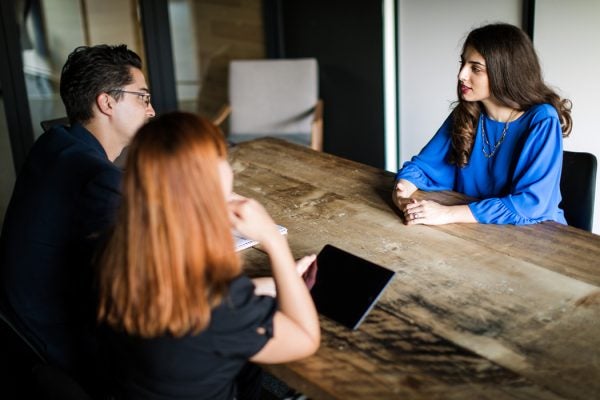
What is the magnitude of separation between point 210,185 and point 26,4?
3196mm

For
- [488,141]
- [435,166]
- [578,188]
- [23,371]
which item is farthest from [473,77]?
[23,371]

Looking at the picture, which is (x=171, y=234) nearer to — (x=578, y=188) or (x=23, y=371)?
(x=23, y=371)

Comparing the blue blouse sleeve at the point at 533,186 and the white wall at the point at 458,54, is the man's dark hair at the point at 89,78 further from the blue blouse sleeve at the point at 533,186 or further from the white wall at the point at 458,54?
the white wall at the point at 458,54

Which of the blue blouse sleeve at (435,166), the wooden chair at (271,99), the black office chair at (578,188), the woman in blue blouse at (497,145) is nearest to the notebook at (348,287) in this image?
the woman in blue blouse at (497,145)

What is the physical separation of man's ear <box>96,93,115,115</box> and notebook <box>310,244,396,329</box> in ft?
2.66

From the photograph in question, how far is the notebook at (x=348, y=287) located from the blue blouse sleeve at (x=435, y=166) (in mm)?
730

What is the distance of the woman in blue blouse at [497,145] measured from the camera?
2.09 metres

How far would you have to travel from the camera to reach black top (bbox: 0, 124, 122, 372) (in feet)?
5.74

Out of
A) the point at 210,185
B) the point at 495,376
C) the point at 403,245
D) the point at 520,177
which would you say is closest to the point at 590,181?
the point at 520,177

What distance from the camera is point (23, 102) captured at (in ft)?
12.8

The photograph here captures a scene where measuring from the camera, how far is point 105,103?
2.06 meters

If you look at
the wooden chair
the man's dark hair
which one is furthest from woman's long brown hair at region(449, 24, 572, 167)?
the wooden chair

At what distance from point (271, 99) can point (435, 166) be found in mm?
2237

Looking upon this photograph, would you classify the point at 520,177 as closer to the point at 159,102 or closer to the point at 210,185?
the point at 210,185
